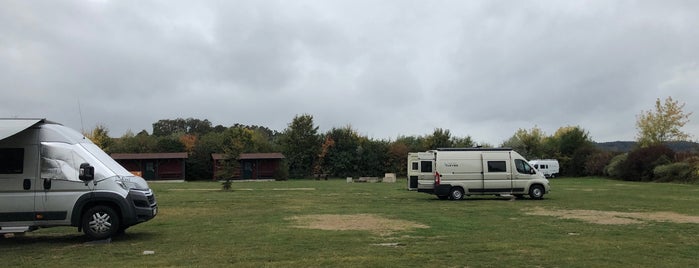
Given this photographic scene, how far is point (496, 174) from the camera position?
2459 centimetres

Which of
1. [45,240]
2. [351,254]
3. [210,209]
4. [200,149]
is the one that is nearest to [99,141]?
[200,149]

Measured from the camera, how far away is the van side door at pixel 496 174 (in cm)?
2456

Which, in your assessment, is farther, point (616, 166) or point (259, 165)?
point (259, 165)

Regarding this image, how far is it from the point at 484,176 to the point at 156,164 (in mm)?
45027

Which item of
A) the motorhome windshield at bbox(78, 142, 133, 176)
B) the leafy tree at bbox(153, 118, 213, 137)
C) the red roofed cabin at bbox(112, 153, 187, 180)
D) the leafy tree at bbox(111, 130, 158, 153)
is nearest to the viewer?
the motorhome windshield at bbox(78, 142, 133, 176)

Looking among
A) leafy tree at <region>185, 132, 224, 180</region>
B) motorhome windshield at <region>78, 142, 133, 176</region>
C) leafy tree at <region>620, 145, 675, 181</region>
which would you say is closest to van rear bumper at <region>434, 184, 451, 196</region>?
motorhome windshield at <region>78, 142, 133, 176</region>

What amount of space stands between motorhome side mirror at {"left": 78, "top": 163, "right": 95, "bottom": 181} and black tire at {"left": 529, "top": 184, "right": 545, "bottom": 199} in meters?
18.9

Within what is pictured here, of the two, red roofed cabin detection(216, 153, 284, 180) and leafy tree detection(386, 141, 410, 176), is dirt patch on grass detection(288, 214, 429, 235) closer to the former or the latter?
red roofed cabin detection(216, 153, 284, 180)

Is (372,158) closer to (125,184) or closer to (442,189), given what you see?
(442,189)

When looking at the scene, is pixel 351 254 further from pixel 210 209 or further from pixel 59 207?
pixel 210 209

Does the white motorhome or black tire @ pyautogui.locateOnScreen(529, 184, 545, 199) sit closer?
black tire @ pyautogui.locateOnScreen(529, 184, 545, 199)

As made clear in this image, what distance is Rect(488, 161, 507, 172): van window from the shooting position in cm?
2462

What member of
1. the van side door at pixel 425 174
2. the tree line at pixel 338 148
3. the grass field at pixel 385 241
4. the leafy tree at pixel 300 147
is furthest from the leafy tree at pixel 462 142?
the grass field at pixel 385 241

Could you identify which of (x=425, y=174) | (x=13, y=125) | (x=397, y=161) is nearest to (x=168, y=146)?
(x=397, y=161)
